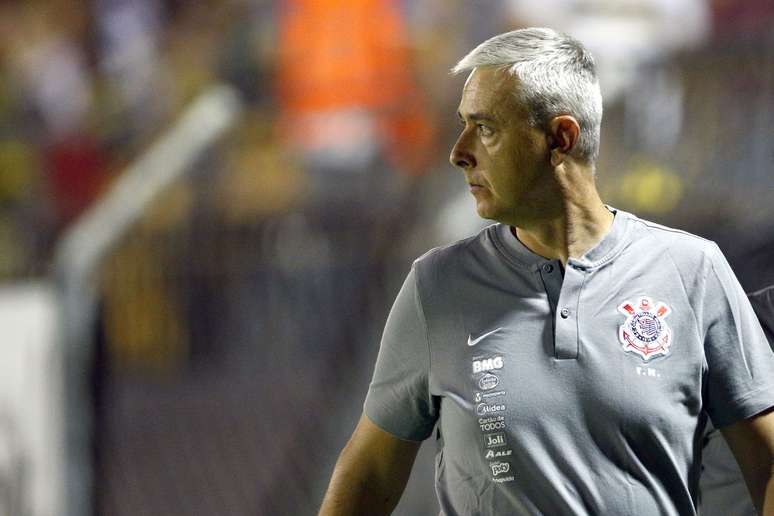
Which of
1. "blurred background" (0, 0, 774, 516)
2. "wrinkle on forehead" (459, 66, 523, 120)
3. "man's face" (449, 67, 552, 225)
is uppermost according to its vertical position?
"wrinkle on forehead" (459, 66, 523, 120)

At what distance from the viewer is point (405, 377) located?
2109 millimetres

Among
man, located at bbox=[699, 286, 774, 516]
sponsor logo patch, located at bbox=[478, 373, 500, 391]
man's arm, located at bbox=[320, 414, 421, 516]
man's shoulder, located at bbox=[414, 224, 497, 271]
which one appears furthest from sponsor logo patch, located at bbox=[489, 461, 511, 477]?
man, located at bbox=[699, 286, 774, 516]

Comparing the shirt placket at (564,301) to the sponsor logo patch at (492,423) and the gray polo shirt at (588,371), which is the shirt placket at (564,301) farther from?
the sponsor logo patch at (492,423)

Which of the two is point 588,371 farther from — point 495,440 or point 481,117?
point 481,117

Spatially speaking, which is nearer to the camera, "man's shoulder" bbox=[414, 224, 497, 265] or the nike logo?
the nike logo

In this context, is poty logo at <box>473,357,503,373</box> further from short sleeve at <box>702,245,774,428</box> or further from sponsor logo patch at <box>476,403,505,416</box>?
short sleeve at <box>702,245,774,428</box>

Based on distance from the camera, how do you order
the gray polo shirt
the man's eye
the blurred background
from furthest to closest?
the blurred background < the man's eye < the gray polo shirt

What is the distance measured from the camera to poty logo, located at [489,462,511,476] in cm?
199

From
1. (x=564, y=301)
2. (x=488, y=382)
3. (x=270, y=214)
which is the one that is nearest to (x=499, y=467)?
(x=488, y=382)

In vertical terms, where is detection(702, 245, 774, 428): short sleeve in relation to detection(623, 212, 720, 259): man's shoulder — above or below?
below

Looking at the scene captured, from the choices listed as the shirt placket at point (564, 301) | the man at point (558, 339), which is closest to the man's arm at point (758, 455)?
the man at point (558, 339)

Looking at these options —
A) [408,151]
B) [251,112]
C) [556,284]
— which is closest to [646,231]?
[556,284]

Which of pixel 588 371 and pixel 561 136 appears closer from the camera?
pixel 588 371

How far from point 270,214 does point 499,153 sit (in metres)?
3.74
